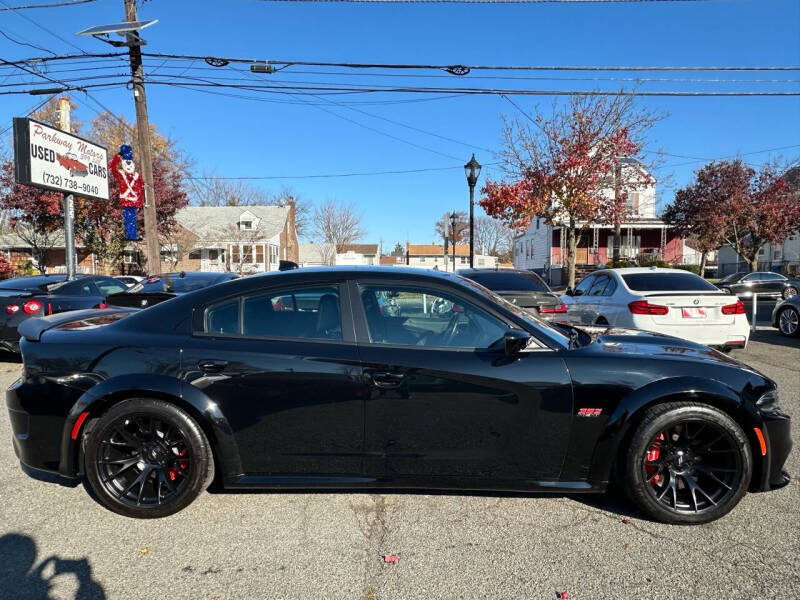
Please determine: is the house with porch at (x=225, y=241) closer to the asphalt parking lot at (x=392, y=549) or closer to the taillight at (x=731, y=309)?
the taillight at (x=731, y=309)

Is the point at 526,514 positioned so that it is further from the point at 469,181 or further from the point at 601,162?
the point at 601,162

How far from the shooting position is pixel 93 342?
3.05 meters

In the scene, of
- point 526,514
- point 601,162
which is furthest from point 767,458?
point 601,162

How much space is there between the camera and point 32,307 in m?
7.43

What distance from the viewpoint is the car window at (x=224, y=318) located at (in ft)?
10.1

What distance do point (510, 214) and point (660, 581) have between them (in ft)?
56.6

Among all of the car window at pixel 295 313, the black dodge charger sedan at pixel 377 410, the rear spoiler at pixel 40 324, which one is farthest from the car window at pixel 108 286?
the car window at pixel 295 313

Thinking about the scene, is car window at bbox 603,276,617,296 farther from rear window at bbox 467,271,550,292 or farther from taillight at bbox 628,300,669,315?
rear window at bbox 467,271,550,292

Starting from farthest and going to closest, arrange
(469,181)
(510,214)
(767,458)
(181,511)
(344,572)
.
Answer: (510,214) → (469,181) → (181,511) → (767,458) → (344,572)

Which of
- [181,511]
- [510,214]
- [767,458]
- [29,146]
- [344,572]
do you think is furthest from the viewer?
[510,214]

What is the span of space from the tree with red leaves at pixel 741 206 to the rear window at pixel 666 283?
2385 centimetres

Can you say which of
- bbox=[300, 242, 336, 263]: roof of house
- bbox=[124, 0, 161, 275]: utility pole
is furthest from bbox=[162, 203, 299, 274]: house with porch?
bbox=[124, 0, 161, 275]: utility pole

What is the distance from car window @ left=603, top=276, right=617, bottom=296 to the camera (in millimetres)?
7972

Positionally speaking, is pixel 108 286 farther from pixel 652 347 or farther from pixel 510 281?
pixel 652 347
